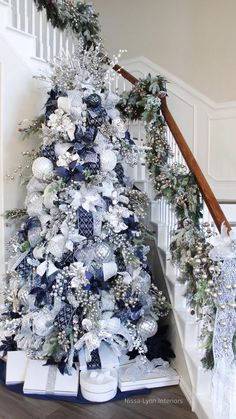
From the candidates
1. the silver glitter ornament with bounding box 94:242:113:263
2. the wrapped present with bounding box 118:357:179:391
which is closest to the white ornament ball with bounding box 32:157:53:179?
the silver glitter ornament with bounding box 94:242:113:263

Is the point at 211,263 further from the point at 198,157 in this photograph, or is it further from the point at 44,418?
→ the point at 198,157

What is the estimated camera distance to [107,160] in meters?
2.10

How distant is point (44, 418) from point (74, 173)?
4.69ft

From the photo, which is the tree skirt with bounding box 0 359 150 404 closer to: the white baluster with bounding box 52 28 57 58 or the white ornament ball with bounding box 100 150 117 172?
the white ornament ball with bounding box 100 150 117 172

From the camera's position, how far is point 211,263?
152cm

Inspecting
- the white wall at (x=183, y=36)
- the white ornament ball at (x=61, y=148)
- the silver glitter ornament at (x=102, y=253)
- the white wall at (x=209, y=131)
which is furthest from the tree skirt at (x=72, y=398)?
the white wall at (x=183, y=36)

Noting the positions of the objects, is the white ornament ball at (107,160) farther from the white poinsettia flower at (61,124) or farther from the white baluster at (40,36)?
the white baluster at (40,36)

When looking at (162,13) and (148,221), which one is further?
(162,13)

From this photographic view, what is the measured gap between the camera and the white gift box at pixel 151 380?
82.3 inches

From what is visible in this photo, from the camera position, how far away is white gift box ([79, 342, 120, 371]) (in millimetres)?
2104

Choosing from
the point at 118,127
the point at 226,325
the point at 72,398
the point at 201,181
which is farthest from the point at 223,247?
the point at 72,398

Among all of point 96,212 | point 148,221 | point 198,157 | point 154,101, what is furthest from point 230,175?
point 96,212

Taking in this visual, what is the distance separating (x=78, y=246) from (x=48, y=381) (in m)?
0.89

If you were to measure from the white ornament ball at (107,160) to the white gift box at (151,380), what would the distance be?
1.37 meters
